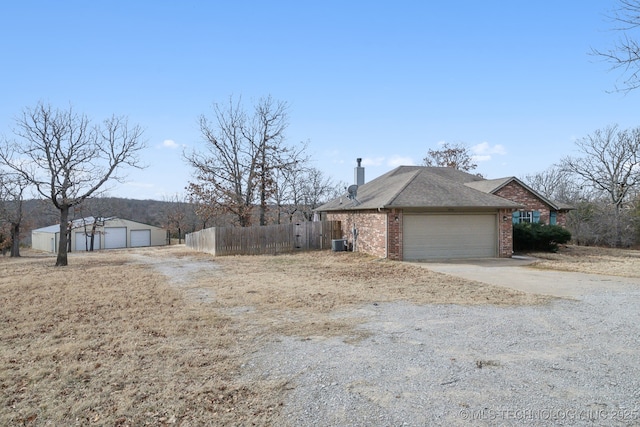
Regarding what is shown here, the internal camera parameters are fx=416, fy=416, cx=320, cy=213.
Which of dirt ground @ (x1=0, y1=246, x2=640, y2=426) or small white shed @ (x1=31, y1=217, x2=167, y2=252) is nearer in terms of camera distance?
dirt ground @ (x1=0, y1=246, x2=640, y2=426)

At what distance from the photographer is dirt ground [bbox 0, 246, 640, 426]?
362 cm

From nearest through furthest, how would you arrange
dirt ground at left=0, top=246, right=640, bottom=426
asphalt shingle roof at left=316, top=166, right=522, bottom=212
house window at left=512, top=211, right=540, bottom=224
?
dirt ground at left=0, top=246, right=640, bottom=426
asphalt shingle roof at left=316, top=166, right=522, bottom=212
house window at left=512, top=211, right=540, bottom=224

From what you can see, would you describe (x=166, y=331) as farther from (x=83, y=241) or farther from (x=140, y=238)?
(x=140, y=238)

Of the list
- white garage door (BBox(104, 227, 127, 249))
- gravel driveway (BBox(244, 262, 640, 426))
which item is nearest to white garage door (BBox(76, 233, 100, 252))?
white garage door (BBox(104, 227, 127, 249))

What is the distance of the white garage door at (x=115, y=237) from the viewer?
44844mm

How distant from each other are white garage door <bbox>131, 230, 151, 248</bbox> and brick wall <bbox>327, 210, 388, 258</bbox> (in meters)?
35.0

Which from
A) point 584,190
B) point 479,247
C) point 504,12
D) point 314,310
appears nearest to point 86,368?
point 314,310

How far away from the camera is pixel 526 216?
21719 mm

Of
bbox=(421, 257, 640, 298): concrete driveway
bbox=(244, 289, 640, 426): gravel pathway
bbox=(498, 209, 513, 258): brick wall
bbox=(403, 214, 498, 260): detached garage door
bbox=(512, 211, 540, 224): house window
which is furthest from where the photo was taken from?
bbox=(512, 211, 540, 224): house window

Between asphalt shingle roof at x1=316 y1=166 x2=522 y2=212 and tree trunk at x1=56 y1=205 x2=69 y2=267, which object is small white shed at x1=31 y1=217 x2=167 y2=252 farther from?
asphalt shingle roof at x1=316 y1=166 x2=522 y2=212

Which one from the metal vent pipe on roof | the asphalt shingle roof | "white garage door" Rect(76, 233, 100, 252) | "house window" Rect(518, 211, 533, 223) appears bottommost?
"white garage door" Rect(76, 233, 100, 252)

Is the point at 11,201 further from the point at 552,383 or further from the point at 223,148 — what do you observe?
the point at 552,383

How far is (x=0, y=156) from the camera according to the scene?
17172 mm

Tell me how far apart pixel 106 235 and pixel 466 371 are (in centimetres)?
4726
